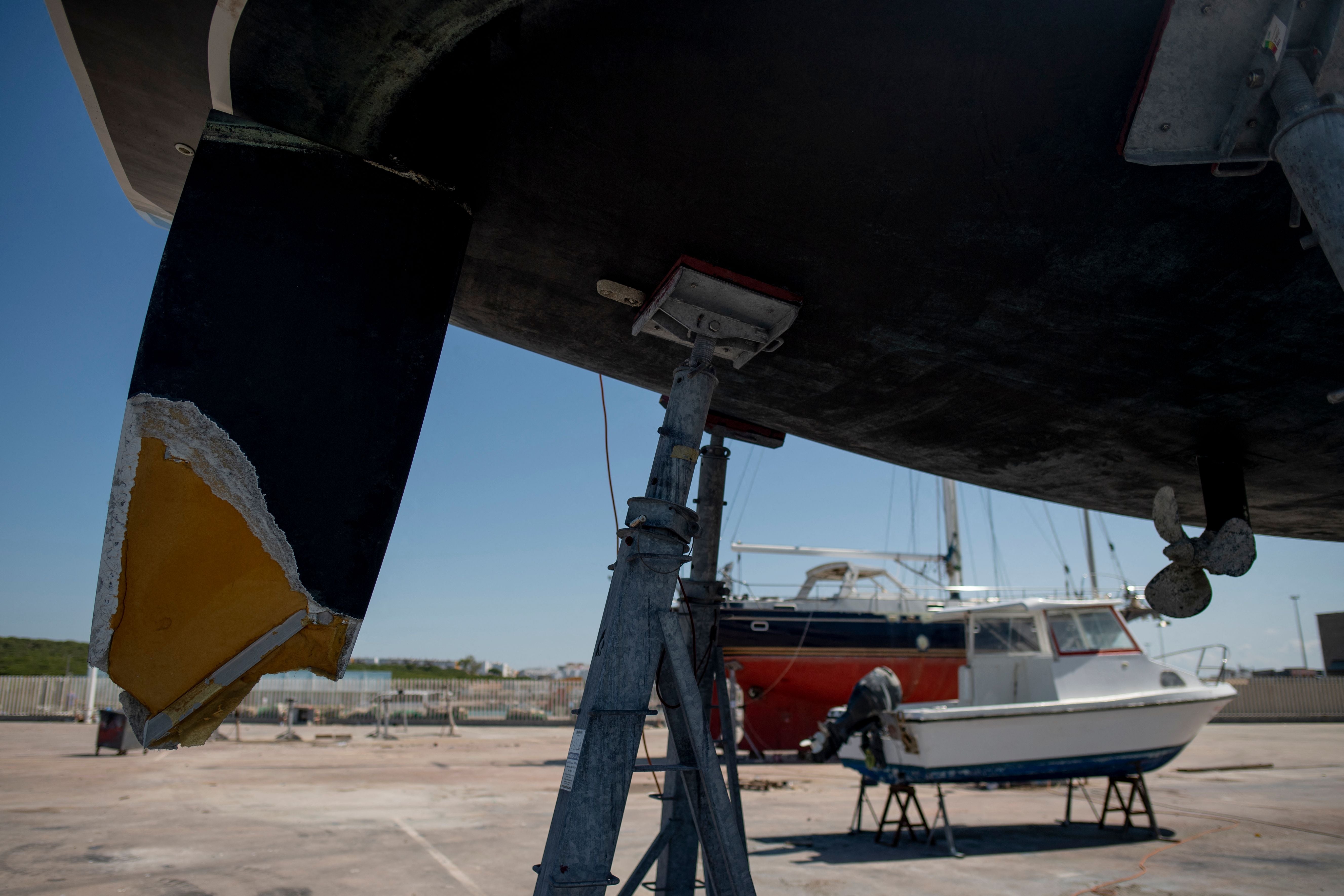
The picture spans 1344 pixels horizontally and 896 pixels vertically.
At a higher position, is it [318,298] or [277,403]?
[318,298]

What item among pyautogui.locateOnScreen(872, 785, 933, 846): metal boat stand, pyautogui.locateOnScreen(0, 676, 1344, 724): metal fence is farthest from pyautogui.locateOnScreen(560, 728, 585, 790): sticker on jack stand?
pyautogui.locateOnScreen(0, 676, 1344, 724): metal fence

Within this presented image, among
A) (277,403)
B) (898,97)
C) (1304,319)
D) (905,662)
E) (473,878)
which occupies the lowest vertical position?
(473,878)

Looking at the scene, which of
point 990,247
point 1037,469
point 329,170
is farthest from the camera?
point 1037,469

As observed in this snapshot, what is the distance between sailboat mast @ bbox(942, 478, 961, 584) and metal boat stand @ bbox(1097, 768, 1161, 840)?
13545 mm

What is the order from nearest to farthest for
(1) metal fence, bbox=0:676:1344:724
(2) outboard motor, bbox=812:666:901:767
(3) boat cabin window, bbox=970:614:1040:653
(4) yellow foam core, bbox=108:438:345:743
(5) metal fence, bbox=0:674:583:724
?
(4) yellow foam core, bbox=108:438:345:743, (2) outboard motor, bbox=812:666:901:767, (3) boat cabin window, bbox=970:614:1040:653, (5) metal fence, bbox=0:674:583:724, (1) metal fence, bbox=0:676:1344:724

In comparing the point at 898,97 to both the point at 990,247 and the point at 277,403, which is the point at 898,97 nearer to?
the point at 990,247

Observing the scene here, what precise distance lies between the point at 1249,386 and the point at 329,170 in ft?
14.2

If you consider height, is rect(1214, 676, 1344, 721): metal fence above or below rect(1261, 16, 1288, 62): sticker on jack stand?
below

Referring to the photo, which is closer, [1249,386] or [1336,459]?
[1249,386]

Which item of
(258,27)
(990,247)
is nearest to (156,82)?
(258,27)

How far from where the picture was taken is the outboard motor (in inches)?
337

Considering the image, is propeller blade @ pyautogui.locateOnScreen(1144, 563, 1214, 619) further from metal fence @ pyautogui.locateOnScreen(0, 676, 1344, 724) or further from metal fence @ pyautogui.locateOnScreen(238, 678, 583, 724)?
metal fence @ pyautogui.locateOnScreen(0, 676, 1344, 724)

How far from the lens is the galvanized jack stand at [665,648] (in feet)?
8.05

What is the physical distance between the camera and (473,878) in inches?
224
